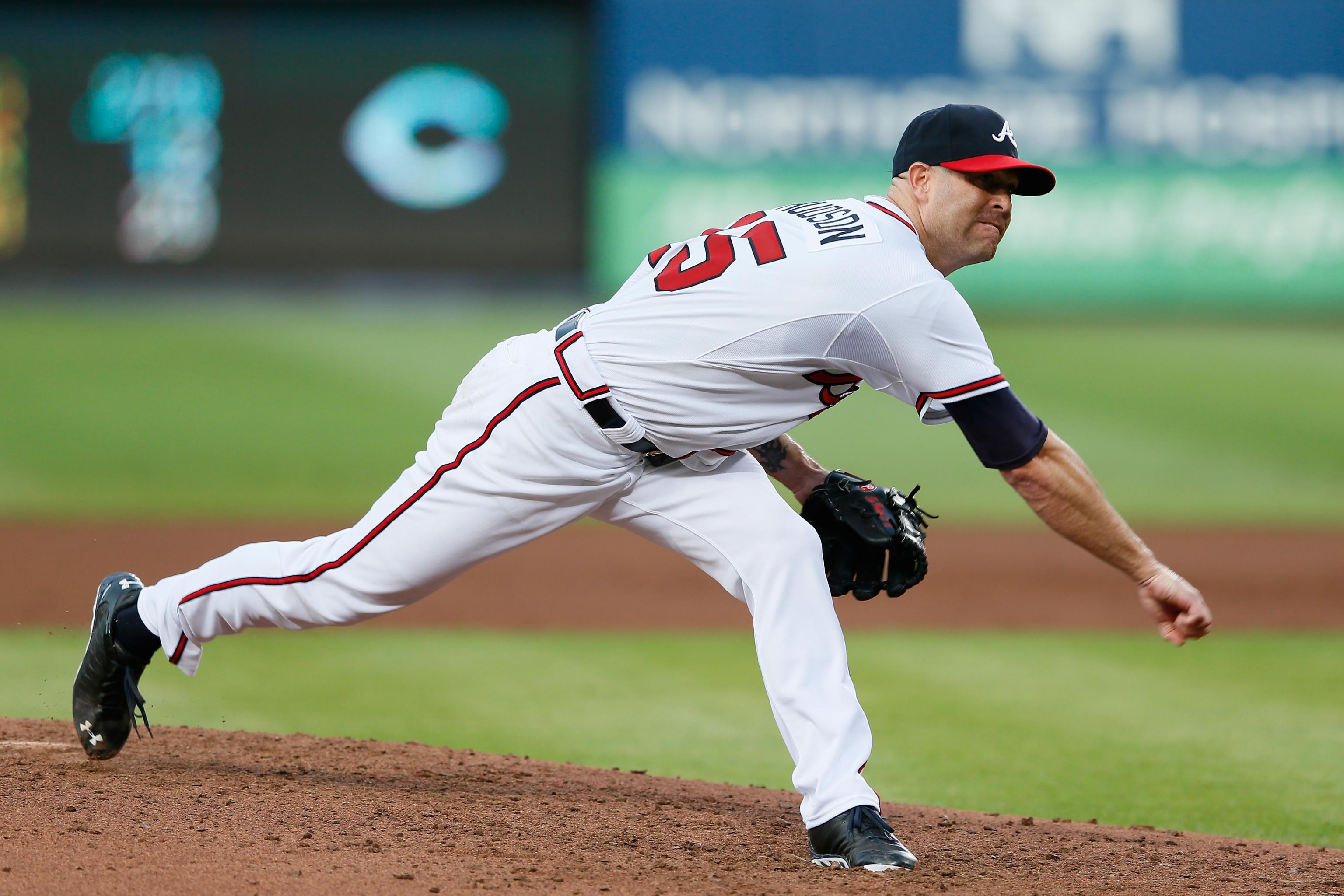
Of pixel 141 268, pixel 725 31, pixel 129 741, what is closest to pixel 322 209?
pixel 141 268

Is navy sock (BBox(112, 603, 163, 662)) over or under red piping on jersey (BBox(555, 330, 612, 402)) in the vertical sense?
under

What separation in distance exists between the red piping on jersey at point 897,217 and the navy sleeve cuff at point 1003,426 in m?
0.39

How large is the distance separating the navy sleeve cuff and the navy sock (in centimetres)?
197

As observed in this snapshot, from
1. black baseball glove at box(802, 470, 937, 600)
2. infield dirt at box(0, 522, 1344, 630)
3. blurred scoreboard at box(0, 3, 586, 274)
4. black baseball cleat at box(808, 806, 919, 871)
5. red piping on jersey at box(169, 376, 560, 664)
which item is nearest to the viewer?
black baseball cleat at box(808, 806, 919, 871)

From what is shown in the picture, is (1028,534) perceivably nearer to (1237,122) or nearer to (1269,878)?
(1269,878)

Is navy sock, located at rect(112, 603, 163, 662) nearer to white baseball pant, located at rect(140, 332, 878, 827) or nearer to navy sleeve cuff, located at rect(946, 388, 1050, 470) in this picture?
white baseball pant, located at rect(140, 332, 878, 827)

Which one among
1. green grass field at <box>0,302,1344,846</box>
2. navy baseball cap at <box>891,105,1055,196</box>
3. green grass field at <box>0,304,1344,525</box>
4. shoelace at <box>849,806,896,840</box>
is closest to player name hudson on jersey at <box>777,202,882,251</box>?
navy baseball cap at <box>891,105,1055,196</box>

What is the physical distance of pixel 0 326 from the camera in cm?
1579

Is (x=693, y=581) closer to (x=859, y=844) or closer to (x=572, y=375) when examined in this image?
(x=572, y=375)

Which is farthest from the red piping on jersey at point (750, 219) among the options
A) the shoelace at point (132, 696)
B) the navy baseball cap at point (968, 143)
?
the shoelace at point (132, 696)

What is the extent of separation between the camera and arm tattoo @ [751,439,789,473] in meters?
3.62

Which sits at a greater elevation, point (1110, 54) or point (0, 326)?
point (1110, 54)

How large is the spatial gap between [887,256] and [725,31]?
43.2 feet

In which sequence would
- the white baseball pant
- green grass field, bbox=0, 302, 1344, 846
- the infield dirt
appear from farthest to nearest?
the infield dirt
green grass field, bbox=0, 302, 1344, 846
the white baseball pant
